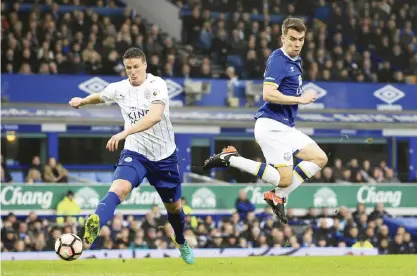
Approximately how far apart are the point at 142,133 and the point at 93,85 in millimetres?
14135

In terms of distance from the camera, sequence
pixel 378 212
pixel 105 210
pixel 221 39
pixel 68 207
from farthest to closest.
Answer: pixel 221 39, pixel 378 212, pixel 68 207, pixel 105 210

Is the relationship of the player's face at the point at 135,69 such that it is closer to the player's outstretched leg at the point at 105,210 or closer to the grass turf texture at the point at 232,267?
the player's outstretched leg at the point at 105,210

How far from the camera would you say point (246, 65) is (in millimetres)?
28875

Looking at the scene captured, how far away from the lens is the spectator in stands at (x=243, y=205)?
24.0 meters

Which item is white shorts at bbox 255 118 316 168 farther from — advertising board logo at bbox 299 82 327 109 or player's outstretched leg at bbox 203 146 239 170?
advertising board logo at bbox 299 82 327 109

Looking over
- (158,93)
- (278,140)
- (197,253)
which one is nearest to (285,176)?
(278,140)

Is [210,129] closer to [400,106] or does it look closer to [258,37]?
[258,37]

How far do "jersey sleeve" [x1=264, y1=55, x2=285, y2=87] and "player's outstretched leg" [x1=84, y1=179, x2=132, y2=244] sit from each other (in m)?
2.16

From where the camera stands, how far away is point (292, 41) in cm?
1306

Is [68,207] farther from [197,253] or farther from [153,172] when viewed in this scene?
[153,172]

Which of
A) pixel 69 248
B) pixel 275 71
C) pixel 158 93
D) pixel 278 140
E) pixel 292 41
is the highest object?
pixel 292 41

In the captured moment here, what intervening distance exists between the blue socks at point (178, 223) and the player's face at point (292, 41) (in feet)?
8.66

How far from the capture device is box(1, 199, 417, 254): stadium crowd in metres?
22.3

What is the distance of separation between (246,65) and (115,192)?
665 inches
